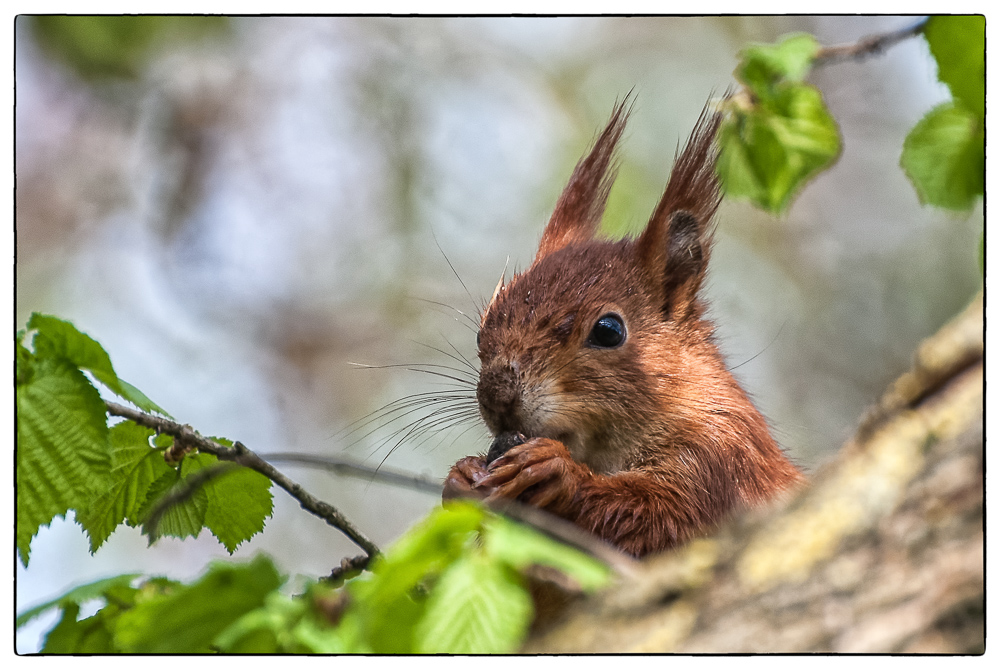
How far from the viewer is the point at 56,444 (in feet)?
5.23

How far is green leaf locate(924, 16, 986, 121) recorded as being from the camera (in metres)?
2.00

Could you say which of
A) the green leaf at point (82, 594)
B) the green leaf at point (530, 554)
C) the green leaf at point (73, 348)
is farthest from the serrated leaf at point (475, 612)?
the green leaf at point (73, 348)

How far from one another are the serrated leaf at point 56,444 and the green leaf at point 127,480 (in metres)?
0.18

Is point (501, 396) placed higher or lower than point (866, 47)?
lower

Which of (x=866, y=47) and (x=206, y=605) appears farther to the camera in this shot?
(x=866, y=47)

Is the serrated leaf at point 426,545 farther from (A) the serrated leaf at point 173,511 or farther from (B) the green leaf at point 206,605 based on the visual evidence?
(A) the serrated leaf at point 173,511

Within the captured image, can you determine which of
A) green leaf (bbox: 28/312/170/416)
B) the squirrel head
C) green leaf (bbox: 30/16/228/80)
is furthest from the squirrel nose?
green leaf (bbox: 30/16/228/80)

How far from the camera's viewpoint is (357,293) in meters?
3.81

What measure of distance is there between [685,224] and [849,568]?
113 centimetres

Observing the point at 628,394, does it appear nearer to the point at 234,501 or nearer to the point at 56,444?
the point at 234,501

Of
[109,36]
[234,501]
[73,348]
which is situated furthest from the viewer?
[109,36]

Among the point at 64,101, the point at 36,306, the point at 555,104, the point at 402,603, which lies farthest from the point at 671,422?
the point at 64,101

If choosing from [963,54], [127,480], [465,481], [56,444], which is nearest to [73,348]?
[56,444]

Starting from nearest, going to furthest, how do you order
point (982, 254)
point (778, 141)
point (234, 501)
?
point (234, 501)
point (982, 254)
point (778, 141)
